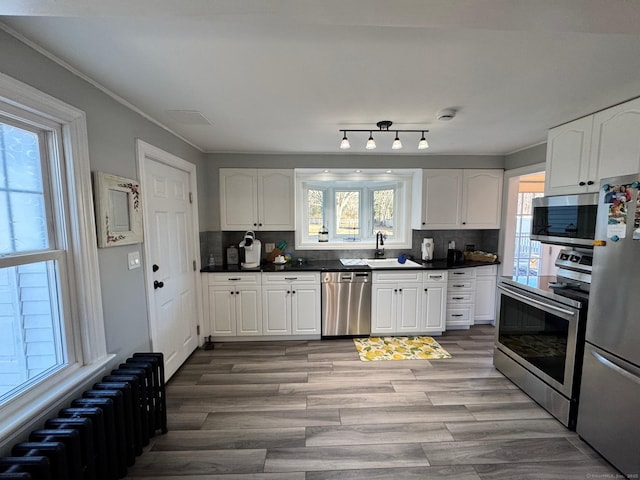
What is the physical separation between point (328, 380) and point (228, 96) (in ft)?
7.88

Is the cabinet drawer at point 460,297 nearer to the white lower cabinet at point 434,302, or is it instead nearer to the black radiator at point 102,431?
the white lower cabinet at point 434,302

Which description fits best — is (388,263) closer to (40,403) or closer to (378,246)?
(378,246)

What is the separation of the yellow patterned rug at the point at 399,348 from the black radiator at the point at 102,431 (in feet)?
6.16

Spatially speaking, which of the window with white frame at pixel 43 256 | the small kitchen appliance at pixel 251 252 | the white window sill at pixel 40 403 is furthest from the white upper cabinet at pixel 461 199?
the white window sill at pixel 40 403

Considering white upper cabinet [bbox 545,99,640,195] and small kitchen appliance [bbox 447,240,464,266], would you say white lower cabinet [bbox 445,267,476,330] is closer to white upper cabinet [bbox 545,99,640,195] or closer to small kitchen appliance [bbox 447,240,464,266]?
small kitchen appliance [bbox 447,240,464,266]

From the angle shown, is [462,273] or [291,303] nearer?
[291,303]

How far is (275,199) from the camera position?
338 cm

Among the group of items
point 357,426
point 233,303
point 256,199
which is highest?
point 256,199

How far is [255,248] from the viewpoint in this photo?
3281 millimetres

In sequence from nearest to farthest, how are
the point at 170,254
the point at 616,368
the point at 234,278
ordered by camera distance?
the point at 616,368 < the point at 170,254 < the point at 234,278

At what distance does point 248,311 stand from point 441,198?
110 inches

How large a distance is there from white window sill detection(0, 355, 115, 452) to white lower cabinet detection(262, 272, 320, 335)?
1.73 m

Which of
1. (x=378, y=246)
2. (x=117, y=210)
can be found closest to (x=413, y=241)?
(x=378, y=246)

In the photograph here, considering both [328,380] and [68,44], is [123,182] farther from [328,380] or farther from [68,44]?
[328,380]
